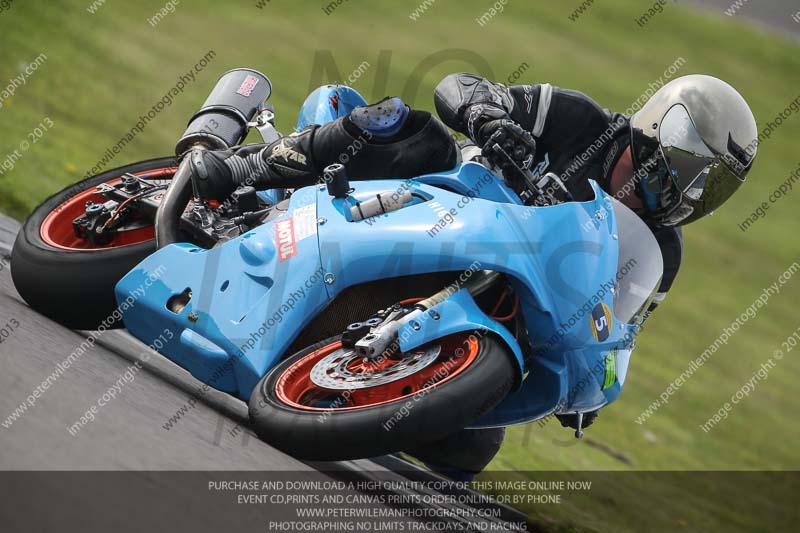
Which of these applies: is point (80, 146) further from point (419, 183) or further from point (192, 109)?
point (419, 183)

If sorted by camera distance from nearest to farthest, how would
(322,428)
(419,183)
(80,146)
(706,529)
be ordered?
(322,428) < (419,183) < (706,529) < (80,146)

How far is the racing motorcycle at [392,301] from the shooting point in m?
3.68

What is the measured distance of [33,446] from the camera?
3.59 meters

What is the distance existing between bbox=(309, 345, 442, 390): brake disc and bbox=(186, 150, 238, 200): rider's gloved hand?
1.27 metres

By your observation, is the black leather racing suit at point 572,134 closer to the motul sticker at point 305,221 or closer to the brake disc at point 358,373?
the motul sticker at point 305,221

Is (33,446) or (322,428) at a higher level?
(322,428)

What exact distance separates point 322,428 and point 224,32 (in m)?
11.0

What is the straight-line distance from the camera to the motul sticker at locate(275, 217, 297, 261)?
13.7 feet

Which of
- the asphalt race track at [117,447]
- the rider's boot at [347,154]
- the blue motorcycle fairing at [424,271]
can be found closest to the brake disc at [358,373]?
the blue motorcycle fairing at [424,271]

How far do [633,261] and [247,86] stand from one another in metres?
2.50

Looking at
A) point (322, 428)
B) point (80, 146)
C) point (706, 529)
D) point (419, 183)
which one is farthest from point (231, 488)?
point (80, 146)

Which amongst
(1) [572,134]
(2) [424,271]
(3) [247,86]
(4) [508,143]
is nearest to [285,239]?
(2) [424,271]

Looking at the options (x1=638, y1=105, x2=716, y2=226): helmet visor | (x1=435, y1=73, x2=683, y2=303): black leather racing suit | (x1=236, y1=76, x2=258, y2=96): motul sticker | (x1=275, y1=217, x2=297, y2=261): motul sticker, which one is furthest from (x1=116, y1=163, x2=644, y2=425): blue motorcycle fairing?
(x1=236, y1=76, x2=258, y2=96): motul sticker

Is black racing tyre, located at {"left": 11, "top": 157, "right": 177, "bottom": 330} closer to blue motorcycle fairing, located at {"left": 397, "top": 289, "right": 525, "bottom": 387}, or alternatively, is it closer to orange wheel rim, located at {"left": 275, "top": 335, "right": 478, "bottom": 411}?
orange wheel rim, located at {"left": 275, "top": 335, "right": 478, "bottom": 411}
